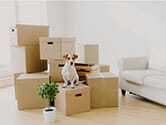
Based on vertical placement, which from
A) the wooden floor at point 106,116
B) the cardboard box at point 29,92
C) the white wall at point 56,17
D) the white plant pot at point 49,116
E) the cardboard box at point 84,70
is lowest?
the wooden floor at point 106,116

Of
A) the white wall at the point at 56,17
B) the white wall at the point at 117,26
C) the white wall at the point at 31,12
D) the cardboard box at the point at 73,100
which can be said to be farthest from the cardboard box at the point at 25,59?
the white wall at the point at 56,17

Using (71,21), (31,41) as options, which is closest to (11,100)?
(31,41)

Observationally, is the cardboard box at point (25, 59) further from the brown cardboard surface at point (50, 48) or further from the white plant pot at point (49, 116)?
the white plant pot at point (49, 116)

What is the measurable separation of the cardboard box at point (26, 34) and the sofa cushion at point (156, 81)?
1.58m

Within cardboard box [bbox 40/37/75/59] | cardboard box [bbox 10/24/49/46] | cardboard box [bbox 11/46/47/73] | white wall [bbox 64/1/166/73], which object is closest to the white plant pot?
cardboard box [bbox 40/37/75/59]

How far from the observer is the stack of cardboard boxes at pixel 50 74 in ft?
8.17

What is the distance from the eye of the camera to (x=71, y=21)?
5.00 m

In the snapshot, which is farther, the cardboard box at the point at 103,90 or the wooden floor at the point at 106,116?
the cardboard box at the point at 103,90

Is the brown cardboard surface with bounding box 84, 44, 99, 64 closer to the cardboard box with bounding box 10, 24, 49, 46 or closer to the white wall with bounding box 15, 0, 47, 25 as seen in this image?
the cardboard box with bounding box 10, 24, 49, 46

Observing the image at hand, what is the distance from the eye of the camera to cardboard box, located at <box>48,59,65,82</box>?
108 inches

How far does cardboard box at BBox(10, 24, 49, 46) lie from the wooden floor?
0.87 m

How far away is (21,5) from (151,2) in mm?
2615

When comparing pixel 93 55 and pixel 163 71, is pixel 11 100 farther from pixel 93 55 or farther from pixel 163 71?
pixel 163 71

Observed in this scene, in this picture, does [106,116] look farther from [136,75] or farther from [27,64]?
[27,64]
